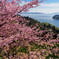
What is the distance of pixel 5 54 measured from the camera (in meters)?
9.26

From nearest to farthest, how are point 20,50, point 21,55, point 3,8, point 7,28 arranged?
point 3,8, point 7,28, point 21,55, point 20,50

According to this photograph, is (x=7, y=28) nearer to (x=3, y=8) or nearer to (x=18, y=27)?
(x=18, y=27)

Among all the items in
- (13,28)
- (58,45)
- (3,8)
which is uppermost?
(3,8)

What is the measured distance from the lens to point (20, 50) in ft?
33.1

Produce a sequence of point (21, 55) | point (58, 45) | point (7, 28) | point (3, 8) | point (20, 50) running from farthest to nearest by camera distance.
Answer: point (58, 45) < point (20, 50) < point (21, 55) < point (7, 28) < point (3, 8)

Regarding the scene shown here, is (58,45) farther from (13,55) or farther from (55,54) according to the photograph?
(13,55)

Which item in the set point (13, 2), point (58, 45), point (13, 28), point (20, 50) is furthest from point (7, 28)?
point (58, 45)

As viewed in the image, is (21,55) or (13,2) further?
(21,55)

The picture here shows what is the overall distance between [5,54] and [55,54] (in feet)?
7.46

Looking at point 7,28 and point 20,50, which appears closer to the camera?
point 7,28

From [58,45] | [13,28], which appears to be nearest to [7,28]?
[13,28]

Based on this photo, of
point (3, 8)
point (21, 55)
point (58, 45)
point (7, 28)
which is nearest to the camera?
point (3, 8)

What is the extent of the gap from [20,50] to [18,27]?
174 centimetres

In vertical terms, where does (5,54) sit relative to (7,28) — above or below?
below
